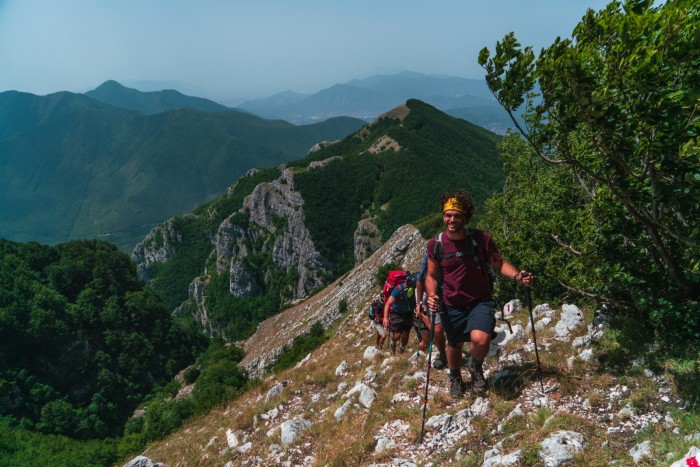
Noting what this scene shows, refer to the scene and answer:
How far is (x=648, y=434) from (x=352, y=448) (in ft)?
13.6

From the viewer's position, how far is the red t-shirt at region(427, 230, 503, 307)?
5.97 metres

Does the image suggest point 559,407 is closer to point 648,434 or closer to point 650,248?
point 648,434

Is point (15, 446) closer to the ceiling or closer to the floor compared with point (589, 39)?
closer to the floor

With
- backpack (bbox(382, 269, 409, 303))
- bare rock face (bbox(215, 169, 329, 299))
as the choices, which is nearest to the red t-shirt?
backpack (bbox(382, 269, 409, 303))

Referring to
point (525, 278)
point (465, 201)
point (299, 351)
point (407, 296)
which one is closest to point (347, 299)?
point (299, 351)

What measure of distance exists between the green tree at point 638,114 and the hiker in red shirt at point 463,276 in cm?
162

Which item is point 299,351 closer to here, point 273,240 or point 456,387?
point 456,387

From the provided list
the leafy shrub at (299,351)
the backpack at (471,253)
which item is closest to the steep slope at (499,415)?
the backpack at (471,253)

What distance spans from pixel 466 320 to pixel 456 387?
4.73ft

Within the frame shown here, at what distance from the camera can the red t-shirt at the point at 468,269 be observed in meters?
5.97

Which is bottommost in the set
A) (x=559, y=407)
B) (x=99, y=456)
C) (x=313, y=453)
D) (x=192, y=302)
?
(x=192, y=302)

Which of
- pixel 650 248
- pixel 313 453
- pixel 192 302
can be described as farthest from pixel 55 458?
pixel 192 302

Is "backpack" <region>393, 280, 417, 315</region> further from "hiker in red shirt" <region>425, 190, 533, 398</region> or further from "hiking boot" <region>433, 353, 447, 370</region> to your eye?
"hiker in red shirt" <region>425, 190, 533, 398</region>

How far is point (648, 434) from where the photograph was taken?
4.41 metres
